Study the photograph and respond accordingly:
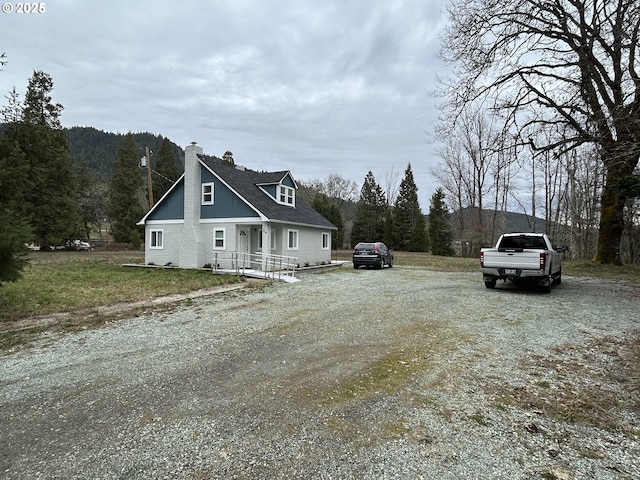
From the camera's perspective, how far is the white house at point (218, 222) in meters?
18.6

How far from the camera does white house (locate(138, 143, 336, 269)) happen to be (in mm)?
18578

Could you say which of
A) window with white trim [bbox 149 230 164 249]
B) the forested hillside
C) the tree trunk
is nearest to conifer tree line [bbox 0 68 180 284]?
window with white trim [bbox 149 230 164 249]

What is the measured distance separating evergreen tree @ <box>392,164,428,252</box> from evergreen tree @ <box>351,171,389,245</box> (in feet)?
8.07

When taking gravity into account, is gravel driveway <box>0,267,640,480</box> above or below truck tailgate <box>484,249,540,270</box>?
below

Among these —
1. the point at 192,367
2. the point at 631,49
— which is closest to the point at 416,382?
the point at 192,367

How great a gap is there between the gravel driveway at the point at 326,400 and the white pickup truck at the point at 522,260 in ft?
11.5

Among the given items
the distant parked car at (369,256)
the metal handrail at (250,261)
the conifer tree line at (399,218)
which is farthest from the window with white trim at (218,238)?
the conifer tree line at (399,218)

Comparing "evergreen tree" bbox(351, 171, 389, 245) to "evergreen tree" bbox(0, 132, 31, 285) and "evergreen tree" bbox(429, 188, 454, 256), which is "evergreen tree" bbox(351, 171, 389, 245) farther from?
"evergreen tree" bbox(0, 132, 31, 285)

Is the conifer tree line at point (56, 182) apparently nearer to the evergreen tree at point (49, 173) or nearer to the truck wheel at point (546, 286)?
the evergreen tree at point (49, 173)

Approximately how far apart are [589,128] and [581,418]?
1303cm

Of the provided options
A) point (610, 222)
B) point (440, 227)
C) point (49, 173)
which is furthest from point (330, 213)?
point (610, 222)

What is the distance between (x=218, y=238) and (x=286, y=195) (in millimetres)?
5523

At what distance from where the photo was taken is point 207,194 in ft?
64.5

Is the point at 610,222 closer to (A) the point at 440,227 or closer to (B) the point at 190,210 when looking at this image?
(B) the point at 190,210
